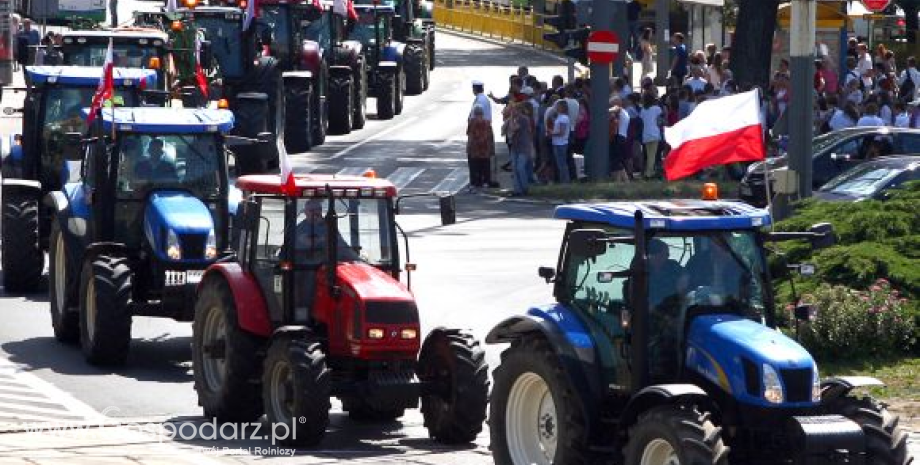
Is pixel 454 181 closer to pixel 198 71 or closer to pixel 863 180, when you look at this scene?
pixel 198 71

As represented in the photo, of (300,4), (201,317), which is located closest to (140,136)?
(201,317)

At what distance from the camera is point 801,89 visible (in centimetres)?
2062

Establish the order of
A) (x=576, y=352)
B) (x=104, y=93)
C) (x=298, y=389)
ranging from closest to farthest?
(x=576, y=352), (x=298, y=389), (x=104, y=93)

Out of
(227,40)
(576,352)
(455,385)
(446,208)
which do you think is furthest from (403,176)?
(576,352)

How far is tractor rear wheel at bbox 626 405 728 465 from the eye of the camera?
10766mm

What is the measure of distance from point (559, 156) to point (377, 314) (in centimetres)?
1822

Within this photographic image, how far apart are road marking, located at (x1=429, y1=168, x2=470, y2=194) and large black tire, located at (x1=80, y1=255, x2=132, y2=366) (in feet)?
49.6

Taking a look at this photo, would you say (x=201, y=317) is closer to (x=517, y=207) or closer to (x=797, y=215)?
(x=797, y=215)

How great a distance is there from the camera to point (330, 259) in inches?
585

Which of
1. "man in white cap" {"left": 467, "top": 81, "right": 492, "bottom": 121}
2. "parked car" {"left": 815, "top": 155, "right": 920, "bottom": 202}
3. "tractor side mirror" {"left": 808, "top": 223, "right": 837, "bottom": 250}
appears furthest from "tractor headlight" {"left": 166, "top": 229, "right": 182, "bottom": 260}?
"man in white cap" {"left": 467, "top": 81, "right": 492, "bottom": 121}

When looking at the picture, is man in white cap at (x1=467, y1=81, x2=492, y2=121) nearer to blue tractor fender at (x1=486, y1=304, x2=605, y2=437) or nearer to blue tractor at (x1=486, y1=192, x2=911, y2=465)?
blue tractor at (x1=486, y1=192, x2=911, y2=465)

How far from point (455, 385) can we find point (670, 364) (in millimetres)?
2932

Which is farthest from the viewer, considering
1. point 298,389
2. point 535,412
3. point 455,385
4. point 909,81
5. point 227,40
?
point 909,81

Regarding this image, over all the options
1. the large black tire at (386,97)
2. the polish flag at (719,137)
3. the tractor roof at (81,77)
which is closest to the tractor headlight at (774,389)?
the polish flag at (719,137)
